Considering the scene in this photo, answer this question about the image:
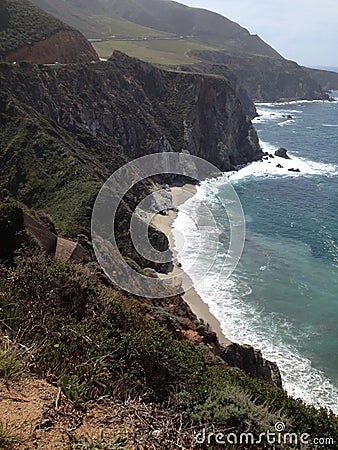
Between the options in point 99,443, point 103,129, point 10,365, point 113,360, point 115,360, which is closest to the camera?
point 99,443

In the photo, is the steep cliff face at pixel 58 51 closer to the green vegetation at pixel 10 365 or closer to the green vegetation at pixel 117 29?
the green vegetation at pixel 10 365

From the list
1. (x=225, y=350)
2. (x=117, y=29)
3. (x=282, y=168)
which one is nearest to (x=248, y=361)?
(x=225, y=350)

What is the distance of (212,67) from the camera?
93500mm

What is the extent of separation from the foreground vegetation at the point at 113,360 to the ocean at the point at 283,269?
12.9 metres

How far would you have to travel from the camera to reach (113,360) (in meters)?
6.21

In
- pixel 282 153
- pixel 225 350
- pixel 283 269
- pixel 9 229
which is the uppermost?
pixel 9 229

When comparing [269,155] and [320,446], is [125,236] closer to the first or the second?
[320,446]

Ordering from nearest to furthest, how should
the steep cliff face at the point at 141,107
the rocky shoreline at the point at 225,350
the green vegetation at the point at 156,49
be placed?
the rocky shoreline at the point at 225,350, the steep cliff face at the point at 141,107, the green vegetation at the point at 156,49

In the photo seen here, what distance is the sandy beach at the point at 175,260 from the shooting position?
2322 cm

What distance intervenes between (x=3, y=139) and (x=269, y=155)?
146 feet

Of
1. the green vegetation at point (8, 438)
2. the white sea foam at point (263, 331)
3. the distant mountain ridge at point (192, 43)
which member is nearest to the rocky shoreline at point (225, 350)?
the white sea foam at point (263, 331)

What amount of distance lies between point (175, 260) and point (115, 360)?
2428cm

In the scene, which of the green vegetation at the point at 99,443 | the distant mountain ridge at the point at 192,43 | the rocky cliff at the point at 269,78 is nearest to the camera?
the green vegetation at the point at 99,443

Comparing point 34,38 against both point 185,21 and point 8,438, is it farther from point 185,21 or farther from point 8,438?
point 185,21
